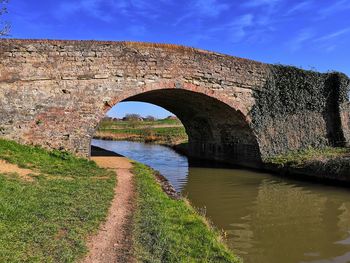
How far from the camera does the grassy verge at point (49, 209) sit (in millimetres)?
4824

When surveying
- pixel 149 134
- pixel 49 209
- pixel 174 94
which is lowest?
pixel 49 209

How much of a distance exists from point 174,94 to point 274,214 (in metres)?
8.70

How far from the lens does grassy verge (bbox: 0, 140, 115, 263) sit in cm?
482

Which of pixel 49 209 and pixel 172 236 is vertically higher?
pixel 49 209

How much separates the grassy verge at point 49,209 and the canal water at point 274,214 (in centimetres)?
263

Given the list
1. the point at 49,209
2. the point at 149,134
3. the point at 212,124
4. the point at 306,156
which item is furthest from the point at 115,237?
the point at 149,134

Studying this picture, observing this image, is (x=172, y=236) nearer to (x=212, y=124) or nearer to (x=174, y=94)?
(x=174, y=94)

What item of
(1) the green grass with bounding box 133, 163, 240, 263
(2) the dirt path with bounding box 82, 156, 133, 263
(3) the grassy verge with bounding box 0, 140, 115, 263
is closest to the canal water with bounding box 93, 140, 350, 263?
(1) the green grass with bounding box 133, 163, 240, 263

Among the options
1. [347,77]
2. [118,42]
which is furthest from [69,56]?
[347,77]

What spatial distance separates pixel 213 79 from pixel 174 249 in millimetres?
11185

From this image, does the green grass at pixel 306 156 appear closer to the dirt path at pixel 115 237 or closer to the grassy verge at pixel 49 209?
the grassy verge at pixel 49 209

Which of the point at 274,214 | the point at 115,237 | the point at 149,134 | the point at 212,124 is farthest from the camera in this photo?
the point at 149,134

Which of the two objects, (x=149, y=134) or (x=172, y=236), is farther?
(x=149, y=134)

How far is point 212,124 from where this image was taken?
20156 mm
